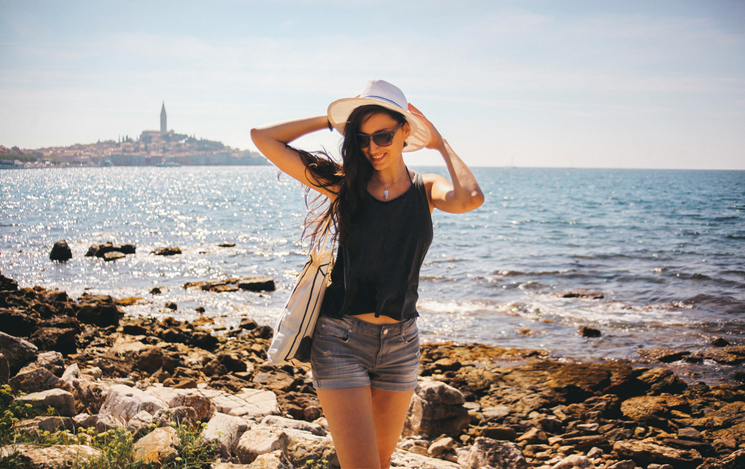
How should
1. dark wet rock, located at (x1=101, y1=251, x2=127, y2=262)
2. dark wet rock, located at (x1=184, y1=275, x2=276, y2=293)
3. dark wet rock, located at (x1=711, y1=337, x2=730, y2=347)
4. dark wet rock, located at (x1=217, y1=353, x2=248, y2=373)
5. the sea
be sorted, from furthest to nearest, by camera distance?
dark wet rock, located at (x1=101, y1=251, x2=127, y2=262), dark wet rock, located at (x1=184, y1=275, x2=276, y2=293), the sea, dark wet rock, located at (x1=711, y1=337, x2=730, y2=347), dark wet rock, located at (x1=217, y1=353, x2=248, y2=373)

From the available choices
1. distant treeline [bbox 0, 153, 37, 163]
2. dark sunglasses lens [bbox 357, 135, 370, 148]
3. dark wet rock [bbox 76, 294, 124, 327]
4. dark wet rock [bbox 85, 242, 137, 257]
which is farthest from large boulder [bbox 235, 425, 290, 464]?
distant treeline [bbox 0, 153, 37, 163]

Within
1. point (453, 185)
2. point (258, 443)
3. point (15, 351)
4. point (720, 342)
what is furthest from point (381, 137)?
point (720, 342)

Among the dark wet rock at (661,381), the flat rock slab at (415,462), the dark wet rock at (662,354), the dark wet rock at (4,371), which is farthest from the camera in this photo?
the dark wet rock at (662,354)

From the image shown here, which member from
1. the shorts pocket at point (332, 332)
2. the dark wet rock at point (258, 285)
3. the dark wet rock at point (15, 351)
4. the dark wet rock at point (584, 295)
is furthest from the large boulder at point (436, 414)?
the dark wet rock at point (258, 285)

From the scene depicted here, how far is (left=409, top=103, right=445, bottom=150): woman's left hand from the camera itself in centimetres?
275

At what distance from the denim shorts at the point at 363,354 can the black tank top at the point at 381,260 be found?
7 cm

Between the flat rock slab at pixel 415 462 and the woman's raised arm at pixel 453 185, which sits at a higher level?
the woman's raised arm at pixel 453 185

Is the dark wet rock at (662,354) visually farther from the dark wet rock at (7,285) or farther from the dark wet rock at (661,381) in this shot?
the dark wet rock at (7,285)

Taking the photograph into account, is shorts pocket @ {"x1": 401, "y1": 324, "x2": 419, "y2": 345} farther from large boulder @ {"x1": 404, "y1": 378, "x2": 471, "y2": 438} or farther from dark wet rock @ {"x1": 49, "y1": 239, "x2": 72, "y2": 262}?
dark wet rock @ {"x1": 49, "y1": 239, "x2": 72, "y2": 262}

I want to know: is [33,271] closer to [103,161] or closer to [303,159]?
[303,159]

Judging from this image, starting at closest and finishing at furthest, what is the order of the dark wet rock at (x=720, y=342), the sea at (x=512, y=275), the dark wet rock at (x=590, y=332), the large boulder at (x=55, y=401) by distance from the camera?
1. the large boulder at (x=55, y=401)
2. the dark wet rock at (x=720, y=342)
3. the dark wet rock at (x=590, y=332)
4. the sea at (x=512, y=275)

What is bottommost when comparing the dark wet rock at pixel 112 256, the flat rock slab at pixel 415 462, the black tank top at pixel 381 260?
the flat rock slab at pixel 415 462

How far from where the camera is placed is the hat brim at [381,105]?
255 centimetres

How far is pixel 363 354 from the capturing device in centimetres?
254
